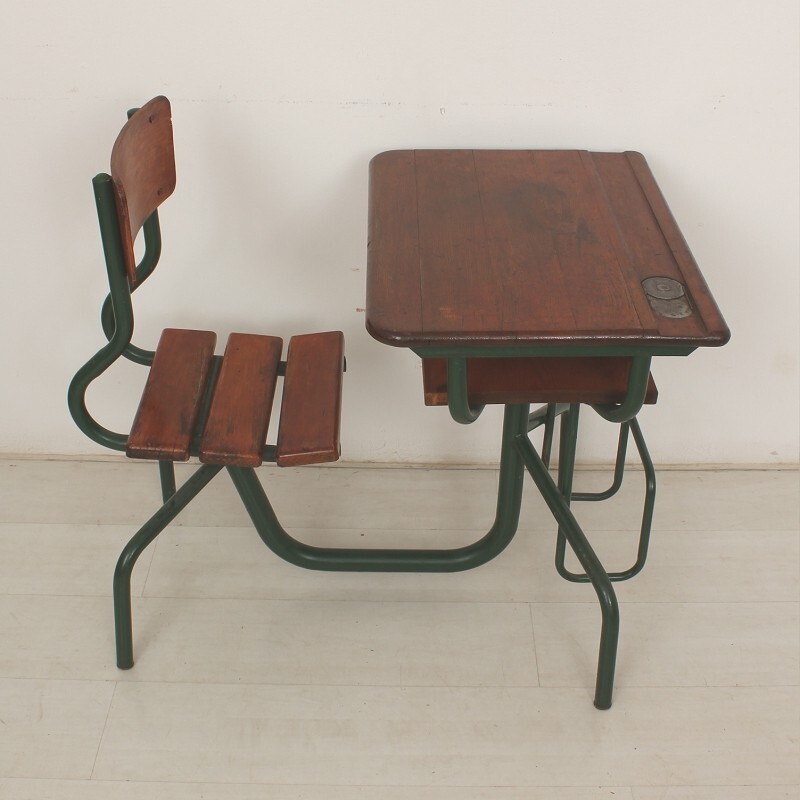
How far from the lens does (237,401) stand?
1771 millimetres

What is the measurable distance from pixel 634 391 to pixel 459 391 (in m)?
0.27

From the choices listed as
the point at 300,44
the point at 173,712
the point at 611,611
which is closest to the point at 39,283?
the point at 300,44

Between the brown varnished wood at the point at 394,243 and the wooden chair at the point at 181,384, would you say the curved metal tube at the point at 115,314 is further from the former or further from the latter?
the brown varnished wood at the point at 394,243

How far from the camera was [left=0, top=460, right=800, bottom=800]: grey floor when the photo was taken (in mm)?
1711

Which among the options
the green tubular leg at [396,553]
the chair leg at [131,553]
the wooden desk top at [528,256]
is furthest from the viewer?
the green tubular leg at [396,553]

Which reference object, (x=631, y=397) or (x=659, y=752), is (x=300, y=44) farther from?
(x=659, y=752)

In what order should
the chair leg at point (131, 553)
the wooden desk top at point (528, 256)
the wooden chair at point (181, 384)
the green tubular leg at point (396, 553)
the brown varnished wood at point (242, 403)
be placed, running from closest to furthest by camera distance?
1. the wooden desk top at point (528, 256)
2. the wooden chair at point (181, 384)
3. the brown varnished wood at point (242, 403)
4. the chair leg at point (131, 553)
5. the green tubular leg at point (396, 553)

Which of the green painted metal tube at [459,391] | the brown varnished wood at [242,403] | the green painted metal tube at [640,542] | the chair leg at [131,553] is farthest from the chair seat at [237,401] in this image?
the green painted metal tube at [640,542]

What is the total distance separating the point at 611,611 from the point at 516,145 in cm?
92

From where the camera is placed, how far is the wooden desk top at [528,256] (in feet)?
4.61

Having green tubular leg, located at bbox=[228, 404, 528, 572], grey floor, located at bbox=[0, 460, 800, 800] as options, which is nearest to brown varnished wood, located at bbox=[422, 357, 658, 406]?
green tubular leg, located at bbox=[228, 404, 528, 572]

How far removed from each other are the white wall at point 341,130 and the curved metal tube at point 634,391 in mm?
631

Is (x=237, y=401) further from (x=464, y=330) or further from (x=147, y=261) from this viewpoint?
(x=464, y=330)

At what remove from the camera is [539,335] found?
139cm
